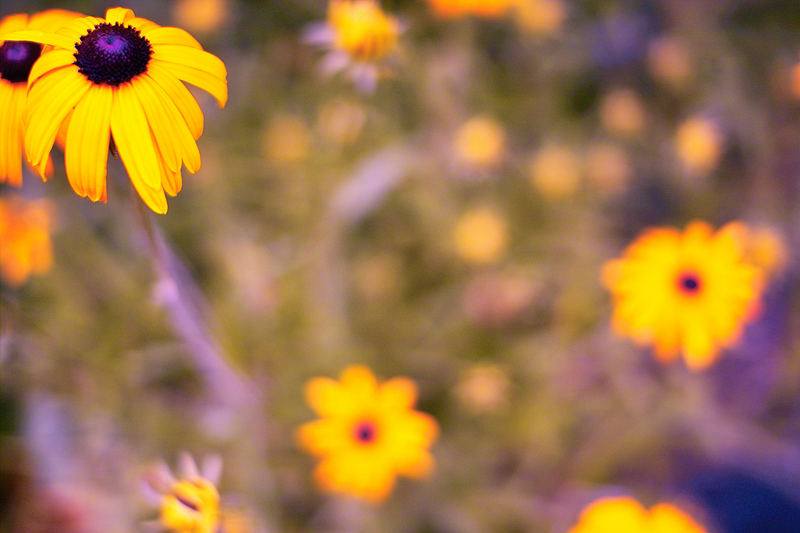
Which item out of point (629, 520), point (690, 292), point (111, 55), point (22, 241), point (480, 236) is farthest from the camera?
point (480, 236)

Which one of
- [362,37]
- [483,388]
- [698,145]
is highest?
[698,145]

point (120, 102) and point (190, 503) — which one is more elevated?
point (120, 102)

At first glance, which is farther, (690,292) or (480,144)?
(480,144)

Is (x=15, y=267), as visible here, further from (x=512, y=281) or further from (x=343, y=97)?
(x=512, y=281)

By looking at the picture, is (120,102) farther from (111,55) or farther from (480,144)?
(480,144)

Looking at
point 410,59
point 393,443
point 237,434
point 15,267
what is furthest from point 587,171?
point 15,267

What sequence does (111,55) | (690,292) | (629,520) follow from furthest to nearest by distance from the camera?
(690,292) < (629,520) < (111,55)

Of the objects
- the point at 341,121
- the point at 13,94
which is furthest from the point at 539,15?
the point at 13,94

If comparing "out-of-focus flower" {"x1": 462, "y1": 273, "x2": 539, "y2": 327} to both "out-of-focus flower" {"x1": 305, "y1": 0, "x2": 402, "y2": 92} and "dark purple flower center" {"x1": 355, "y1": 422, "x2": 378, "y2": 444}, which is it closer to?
"dark purple flower center" {"x1": 355, "y1": 422, "x2": 378, "y2": 444}
